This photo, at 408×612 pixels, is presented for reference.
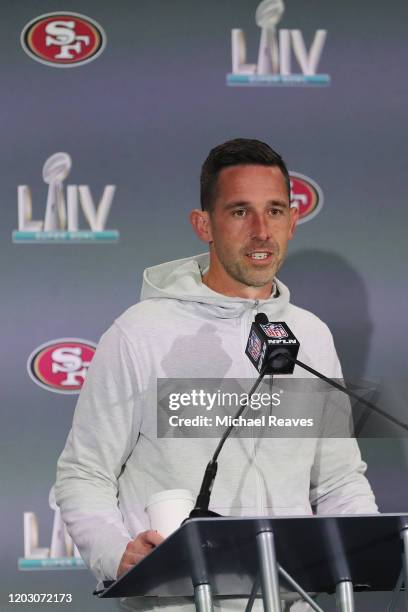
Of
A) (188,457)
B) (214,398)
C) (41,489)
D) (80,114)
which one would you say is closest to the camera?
(188,457)

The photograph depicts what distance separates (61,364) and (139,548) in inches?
50.3

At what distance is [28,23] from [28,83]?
0.20 meters

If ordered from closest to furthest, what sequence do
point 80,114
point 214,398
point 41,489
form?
point 214,398 → point 41,489 → point 80,114

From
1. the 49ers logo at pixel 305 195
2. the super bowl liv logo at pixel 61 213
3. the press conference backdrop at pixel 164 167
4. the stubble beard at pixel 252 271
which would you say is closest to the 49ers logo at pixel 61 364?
the press conference backdrop at pixel 164 167

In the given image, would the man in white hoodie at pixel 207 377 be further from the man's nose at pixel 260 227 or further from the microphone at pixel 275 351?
the microphone at pixel 275 351

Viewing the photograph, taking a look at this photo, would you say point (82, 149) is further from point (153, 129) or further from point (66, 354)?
point (66, 354)

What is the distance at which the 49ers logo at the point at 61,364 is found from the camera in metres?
3.22

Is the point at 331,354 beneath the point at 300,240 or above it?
beneath

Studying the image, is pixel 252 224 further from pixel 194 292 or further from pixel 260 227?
pixel 194 292

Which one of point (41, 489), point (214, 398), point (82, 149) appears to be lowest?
point (41, 489)

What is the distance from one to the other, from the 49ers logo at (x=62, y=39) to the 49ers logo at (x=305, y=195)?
29.5 inches

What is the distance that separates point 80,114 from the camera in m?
3.39

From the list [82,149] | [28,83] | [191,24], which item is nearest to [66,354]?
[82,149]

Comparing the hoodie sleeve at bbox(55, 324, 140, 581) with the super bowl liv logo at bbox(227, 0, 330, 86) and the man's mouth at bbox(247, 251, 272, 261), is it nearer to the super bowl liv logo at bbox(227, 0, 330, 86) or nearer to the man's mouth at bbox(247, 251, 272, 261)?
the man's mouth at bbox(247, 251, 272, 261)
